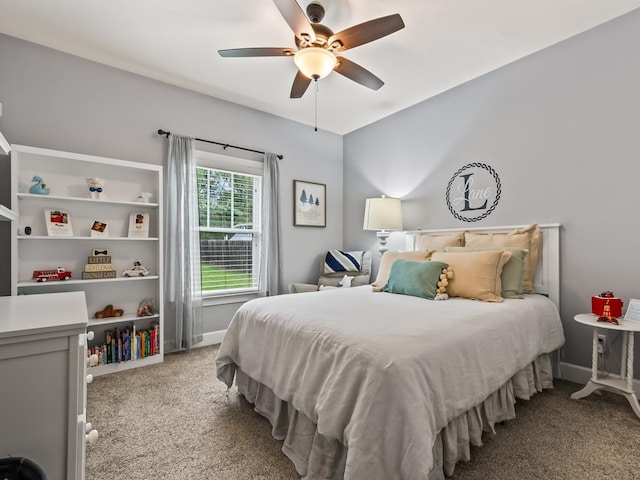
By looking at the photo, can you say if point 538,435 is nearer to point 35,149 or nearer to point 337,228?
point 337,228

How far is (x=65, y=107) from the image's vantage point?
2.66m

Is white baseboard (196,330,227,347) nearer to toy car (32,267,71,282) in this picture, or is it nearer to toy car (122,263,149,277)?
toy car (122,263,149,277)

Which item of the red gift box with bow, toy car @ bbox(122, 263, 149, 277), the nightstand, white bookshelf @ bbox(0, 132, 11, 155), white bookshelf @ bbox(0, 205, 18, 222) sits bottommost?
the nightstand

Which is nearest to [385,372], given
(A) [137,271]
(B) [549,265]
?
(B) [549,265]

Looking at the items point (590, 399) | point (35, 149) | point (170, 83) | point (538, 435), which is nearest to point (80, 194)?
point (35, 149)

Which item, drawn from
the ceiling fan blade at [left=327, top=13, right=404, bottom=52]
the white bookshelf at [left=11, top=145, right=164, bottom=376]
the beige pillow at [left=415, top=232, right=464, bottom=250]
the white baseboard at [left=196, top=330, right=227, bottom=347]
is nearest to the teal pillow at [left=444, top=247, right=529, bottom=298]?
the beige pillow at [left=415, top=232, right=464, bottom=250]

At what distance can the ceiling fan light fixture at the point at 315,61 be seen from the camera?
6.65 feet

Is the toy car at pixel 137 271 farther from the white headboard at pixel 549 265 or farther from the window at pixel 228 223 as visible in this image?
the white headboard at pixel 549 265

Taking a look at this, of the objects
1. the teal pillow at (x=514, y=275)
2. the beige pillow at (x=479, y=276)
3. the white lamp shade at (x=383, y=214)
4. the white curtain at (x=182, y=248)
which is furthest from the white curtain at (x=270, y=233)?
the teal pillow at (x=514, y=275)

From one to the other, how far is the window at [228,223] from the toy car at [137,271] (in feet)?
1.94

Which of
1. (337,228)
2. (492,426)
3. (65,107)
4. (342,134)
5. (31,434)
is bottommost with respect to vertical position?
(492,426)

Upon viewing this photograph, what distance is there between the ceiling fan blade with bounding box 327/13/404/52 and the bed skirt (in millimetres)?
2082

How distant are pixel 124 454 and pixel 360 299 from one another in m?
1.58

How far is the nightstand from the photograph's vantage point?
190 centimetres
